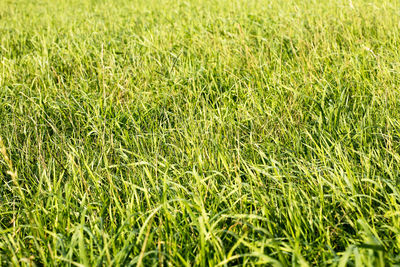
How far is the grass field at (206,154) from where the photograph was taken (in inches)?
54.2

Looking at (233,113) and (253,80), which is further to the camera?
(253,80)

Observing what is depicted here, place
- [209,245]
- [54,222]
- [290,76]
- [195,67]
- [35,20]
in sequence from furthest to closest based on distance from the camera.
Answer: [35,20] < [195,67] < [290,76] < [54,222] < [209,245]

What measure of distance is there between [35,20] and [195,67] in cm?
367

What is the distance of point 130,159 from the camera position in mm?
2043

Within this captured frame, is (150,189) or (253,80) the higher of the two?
(253,80)

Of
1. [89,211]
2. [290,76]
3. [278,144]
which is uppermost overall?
[290,76]

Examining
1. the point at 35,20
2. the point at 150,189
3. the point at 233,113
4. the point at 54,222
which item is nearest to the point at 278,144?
the point at 233,113

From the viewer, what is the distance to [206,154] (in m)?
1.85

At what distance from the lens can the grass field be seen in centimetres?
138

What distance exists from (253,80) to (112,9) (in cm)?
432

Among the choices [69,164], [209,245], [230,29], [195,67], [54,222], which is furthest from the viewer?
[230,29]

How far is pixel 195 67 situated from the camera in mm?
3102

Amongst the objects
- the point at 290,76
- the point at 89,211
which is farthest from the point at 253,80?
the point at 89,211

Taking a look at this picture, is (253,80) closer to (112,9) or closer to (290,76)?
(290,76)
